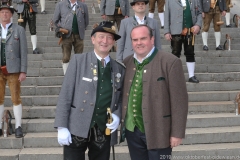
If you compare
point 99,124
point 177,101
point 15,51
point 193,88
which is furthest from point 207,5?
point 99,124

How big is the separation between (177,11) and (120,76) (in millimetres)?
3525

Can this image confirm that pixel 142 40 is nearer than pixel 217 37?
Yes

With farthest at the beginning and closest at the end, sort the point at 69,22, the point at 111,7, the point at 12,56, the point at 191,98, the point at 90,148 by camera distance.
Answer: the point at 111,7, the point at 69,22, the point at 191,98, the point at 12,56, the point at 90,148

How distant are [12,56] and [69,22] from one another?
178 cm

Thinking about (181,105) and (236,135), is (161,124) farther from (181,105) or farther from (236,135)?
(236,135)

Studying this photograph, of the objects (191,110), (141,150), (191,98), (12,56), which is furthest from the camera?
(191,98)

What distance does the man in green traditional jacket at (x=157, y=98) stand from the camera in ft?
9.84

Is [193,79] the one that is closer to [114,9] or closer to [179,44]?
[179,44]

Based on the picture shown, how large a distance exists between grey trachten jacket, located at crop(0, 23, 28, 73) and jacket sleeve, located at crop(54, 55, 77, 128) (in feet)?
6.88

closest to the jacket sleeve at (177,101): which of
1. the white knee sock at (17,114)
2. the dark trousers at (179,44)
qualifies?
the white knee sock at (17,114)

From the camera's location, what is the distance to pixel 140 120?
313 centimetres

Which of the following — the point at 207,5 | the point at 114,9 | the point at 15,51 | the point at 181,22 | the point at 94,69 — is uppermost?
the point at 207,5

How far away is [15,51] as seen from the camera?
5.09 metres

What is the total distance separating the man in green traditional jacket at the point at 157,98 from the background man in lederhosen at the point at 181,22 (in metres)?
Answer: 3.40
